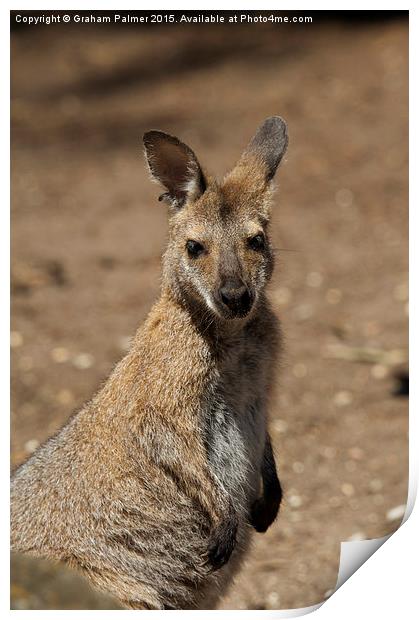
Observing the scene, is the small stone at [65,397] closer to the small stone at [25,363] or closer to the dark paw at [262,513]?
the small stone at [25,363]

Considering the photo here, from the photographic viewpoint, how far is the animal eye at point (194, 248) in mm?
4512

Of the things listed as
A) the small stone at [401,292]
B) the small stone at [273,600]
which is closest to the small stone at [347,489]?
the small stone at [273,600]

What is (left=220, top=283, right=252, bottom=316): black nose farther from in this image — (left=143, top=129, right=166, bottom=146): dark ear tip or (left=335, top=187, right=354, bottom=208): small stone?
(left=335, top=187, right=354, bottom=208): small stone

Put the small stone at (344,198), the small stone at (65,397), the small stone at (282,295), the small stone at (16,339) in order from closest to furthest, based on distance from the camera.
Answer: the small stone at (65,397)
the small stone at (16,339)
the small stone at (282,295)
the small stone at (344,198)

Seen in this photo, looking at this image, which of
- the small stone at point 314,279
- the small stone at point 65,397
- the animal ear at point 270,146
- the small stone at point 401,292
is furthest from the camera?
the small stone at point 314,279

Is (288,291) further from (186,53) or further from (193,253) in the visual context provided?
(193,253)

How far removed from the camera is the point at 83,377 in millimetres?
7961

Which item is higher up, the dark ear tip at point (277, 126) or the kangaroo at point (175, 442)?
the dark ear tip at point (277, 126)

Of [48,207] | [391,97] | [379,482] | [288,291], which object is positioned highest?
[391,97]

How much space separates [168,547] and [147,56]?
236 inches

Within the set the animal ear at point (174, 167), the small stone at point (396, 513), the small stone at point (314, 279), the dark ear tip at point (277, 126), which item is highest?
the dark ear tip at point (277, 126)

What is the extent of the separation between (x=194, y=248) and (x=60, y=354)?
3.95 m

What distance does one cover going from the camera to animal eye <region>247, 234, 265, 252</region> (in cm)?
449
